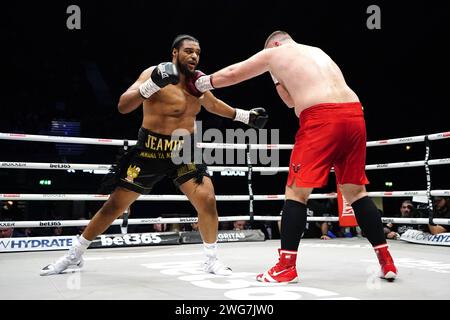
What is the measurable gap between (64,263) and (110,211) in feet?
1.15

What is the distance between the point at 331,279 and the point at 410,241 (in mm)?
2328

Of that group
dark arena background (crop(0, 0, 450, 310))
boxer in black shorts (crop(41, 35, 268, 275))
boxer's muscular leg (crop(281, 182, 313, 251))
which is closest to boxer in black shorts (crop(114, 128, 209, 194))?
boxer in black shorts (crop(41, 35, 268, 275))

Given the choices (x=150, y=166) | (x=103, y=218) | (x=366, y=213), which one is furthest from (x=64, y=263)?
(x=366, y=213)

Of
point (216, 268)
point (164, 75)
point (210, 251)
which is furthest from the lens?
point (210, 251)

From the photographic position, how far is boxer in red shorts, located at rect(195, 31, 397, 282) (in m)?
1.96

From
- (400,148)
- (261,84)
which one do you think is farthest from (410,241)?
(400,148)

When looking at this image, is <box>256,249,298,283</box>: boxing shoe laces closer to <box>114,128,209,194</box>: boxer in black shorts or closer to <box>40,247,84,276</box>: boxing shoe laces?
<box>114,128,209,194</box>: boxer in black shorts

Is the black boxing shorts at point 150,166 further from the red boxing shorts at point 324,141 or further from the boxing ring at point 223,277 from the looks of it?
the red boxing shorts at point 324,141

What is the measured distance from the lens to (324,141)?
196 cm

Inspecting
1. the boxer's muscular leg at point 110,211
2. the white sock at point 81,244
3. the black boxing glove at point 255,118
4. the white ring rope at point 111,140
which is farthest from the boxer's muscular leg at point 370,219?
the white ring rope at point 111,140

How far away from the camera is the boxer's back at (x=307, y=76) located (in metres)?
2.02

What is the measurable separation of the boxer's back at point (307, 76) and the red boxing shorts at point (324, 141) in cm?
4

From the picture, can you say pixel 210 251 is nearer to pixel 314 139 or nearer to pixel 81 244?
pixel 81 244
